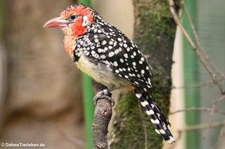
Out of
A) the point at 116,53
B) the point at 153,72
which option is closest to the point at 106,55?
the point at 116,53

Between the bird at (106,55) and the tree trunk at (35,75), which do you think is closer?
the bird at (106,55)

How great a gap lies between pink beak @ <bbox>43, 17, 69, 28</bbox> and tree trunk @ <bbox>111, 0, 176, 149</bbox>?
0.44m

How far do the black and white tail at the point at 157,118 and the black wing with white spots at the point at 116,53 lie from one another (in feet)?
0.21

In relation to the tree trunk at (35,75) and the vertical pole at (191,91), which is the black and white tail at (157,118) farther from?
the tree trunk at (35,75)

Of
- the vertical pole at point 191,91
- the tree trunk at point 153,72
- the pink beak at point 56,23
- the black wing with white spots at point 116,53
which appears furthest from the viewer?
the vertical pole at point 191,91

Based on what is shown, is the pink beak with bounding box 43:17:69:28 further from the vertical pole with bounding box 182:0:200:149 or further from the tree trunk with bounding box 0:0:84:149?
the tree trunk with bounding box 0:0:84:149

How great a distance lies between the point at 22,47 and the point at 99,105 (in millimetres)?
2316

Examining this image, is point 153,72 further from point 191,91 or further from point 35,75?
point 35,75

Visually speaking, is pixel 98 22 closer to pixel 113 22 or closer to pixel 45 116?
pixel 113 22

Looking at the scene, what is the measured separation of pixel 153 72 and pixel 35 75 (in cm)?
186

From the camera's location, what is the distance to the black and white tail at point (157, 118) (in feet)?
8.06

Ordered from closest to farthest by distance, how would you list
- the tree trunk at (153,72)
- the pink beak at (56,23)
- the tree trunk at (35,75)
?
1. the pink beak at (56,23)
2. the tree trunk at (153,72)
3. the tree trunk at (35,75)

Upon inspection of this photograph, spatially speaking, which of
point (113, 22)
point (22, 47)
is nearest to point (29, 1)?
point (22, 47)


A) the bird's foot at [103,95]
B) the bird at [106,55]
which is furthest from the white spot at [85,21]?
the bird's foot at [103,95]
